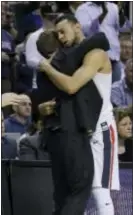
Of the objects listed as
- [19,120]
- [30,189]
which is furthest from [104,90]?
[19,120]

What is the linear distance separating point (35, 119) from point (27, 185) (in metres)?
1.33

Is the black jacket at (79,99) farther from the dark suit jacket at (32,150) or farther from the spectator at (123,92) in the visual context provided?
the spectator at (123,92)

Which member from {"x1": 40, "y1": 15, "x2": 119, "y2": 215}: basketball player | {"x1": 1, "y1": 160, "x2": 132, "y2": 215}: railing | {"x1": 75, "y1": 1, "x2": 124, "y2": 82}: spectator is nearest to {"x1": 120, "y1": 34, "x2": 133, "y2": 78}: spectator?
{"x1": 75, "y1": 1, "x2": 124, "y2": 82}: spectator

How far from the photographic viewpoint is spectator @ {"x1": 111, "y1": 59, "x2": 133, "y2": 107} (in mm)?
6211

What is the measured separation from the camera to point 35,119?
230 inches

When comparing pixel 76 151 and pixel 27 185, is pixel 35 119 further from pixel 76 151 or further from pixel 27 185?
pixel 76 151

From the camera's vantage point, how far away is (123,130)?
4953 mm

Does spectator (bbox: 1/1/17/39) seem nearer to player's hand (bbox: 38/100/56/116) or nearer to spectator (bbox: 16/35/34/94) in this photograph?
spectator (bbox: 16/35/34/94)

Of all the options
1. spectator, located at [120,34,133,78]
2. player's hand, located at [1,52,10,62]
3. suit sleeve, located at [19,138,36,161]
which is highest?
spectator, located at [120,34,133,78]

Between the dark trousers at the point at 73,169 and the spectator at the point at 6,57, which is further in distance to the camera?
the spectator at the point at 6,57

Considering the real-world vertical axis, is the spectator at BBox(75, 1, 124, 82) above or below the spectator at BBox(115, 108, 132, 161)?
above

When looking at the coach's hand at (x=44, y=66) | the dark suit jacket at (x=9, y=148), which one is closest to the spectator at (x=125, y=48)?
the dark suit jacket at (x=9, y=148)

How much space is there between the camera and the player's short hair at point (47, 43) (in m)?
4.24

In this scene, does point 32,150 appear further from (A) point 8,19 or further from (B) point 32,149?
(A) point 8,19
